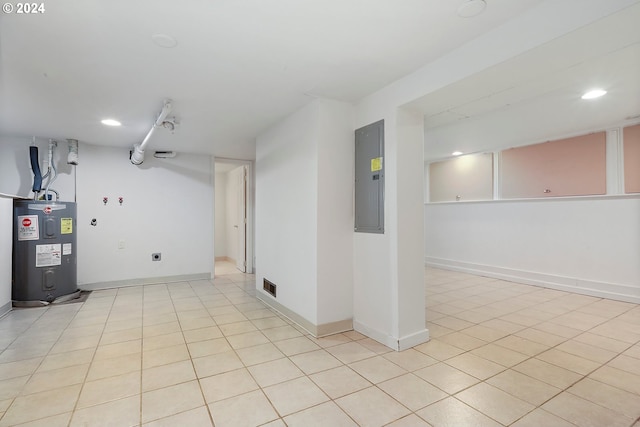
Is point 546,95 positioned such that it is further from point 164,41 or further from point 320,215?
point 164,41

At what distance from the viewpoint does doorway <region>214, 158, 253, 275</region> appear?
251 inches

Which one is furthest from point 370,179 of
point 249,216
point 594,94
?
point 249,216

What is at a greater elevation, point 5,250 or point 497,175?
point 497,175

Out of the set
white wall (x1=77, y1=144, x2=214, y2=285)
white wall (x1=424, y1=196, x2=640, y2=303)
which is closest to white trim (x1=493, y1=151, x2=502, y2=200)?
white wall (x1=424, y1=196, x2=640, y2=303)

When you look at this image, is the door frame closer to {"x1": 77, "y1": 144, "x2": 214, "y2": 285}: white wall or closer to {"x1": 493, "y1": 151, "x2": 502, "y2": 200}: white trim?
{"x1": 77, "y1": 144, "x2": 214, "y2": 285}: white wall

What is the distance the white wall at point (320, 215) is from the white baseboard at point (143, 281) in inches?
113

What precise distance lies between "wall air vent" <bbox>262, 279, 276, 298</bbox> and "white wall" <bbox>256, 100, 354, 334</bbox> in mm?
361

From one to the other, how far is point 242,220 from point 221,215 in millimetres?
1918

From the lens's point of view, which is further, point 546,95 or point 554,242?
point 554,242

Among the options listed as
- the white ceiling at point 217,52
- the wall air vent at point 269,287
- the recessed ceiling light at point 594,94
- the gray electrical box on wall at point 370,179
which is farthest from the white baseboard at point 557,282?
the wall air vent at point 269,287

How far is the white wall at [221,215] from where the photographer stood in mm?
8148

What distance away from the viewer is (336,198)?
3.12m

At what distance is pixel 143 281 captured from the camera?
5.32 m

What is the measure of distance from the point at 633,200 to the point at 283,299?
4945 millimetres
